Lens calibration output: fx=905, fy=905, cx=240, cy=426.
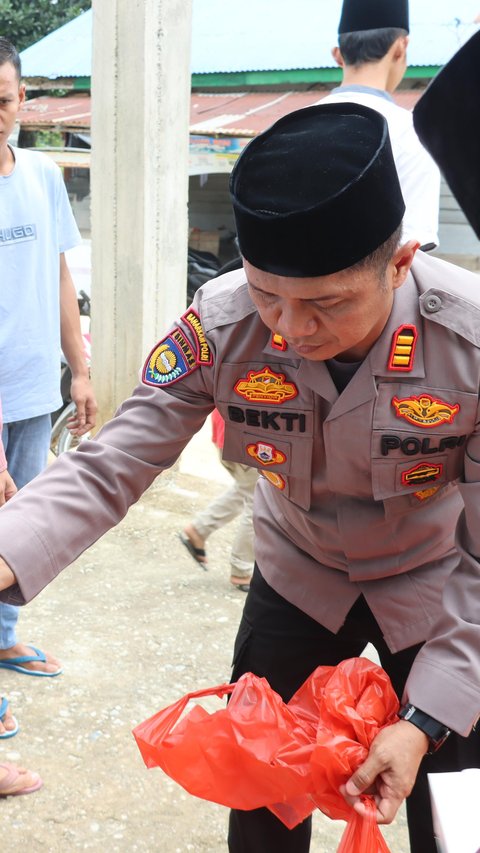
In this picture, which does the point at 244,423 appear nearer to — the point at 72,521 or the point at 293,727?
the point at 72,521

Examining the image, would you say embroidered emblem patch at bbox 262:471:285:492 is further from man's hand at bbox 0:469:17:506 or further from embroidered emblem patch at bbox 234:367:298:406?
man's hand at bbox 0:469:17:506

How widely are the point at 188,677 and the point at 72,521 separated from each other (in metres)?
1.84

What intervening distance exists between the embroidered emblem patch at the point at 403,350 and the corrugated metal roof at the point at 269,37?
917 cm

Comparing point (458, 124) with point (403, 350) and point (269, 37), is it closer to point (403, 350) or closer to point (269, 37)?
point (403, 350)

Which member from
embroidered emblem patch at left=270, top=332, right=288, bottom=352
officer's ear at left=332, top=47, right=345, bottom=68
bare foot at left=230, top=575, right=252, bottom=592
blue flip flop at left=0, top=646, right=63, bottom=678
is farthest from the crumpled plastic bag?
bare foot at left=230, top=575, right=252, bottom=592

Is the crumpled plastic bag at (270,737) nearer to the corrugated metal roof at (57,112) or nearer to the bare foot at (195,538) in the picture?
the bare foot at (195,538)

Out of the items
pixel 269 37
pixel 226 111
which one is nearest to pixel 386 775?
pixel 226 111

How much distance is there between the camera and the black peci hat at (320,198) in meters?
1.39

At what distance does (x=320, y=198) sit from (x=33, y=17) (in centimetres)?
1857

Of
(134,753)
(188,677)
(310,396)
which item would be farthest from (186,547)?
(310,396)

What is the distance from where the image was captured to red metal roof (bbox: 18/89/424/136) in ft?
35.4

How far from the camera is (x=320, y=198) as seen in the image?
1397 millimetres

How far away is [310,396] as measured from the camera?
5.71 ft

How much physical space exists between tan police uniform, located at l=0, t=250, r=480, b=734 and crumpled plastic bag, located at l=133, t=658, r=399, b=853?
0.35 feet
